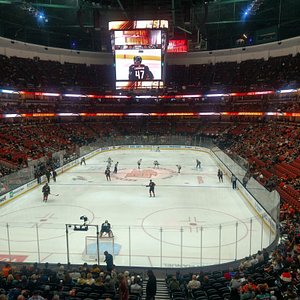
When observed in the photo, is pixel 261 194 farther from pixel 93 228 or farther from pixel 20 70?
pixel 20 70

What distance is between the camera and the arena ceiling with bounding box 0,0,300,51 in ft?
74.6

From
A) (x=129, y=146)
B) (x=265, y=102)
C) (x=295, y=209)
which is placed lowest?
(x=129, y=146)

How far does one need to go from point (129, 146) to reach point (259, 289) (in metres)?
40.2

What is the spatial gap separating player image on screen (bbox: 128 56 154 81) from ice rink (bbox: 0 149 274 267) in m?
8.26

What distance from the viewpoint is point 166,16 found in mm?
22688

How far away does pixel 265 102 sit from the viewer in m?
48.1

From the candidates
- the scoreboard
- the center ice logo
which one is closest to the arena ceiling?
the scoreboard

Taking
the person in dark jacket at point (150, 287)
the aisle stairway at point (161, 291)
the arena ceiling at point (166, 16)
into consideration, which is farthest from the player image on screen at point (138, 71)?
the person in dark jacket at point (150, 287)

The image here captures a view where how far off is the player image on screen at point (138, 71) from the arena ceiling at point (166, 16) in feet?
9.94

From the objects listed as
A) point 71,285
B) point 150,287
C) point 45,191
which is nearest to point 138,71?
point 45,191

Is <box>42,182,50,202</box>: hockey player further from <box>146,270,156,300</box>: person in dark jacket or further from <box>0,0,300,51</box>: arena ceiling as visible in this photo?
<box>146,270,156,300</box>: person in dark jacket

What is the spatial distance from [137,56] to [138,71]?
4.19 ft

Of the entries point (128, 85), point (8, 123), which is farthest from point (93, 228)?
point (8, 123)

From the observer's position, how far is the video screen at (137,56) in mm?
29341
